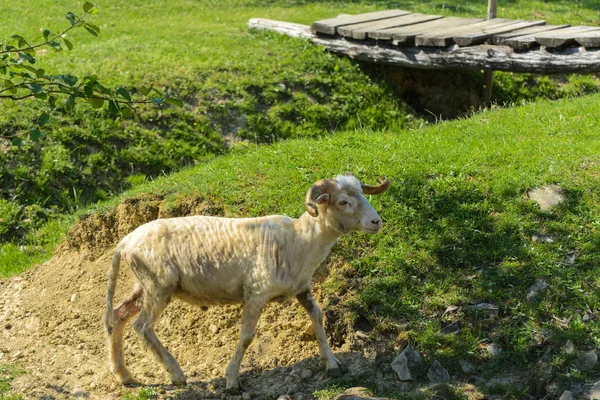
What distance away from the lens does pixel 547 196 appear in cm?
855

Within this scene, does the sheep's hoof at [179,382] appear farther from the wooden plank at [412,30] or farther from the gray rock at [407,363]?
the wooden plank at [412,30]

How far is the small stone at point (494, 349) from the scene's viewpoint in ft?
23.1

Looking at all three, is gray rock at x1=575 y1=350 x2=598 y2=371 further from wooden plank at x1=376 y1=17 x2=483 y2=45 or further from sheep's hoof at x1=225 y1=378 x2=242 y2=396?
wooden plank at x1=376 y1=17 x2=483 y2=45

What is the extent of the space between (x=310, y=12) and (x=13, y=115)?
9210 millimetres

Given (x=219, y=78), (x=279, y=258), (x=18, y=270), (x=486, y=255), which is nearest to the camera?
(x=279, y=258)

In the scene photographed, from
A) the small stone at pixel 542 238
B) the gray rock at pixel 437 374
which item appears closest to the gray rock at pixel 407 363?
the gray rock at pixel 437 374

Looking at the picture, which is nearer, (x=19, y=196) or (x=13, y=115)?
(x=19, y=196)

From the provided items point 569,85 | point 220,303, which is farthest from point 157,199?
point 569,85

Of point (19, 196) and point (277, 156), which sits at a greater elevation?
point (277, 156)

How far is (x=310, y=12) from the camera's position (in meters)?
19.9

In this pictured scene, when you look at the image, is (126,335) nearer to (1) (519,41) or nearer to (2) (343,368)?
(2) (343,368)

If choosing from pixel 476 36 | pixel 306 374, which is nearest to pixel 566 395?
pixel 306 374

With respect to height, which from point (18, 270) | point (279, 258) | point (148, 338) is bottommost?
point (18, 270)

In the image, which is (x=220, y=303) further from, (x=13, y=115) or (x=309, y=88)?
(x=309, y=88)
